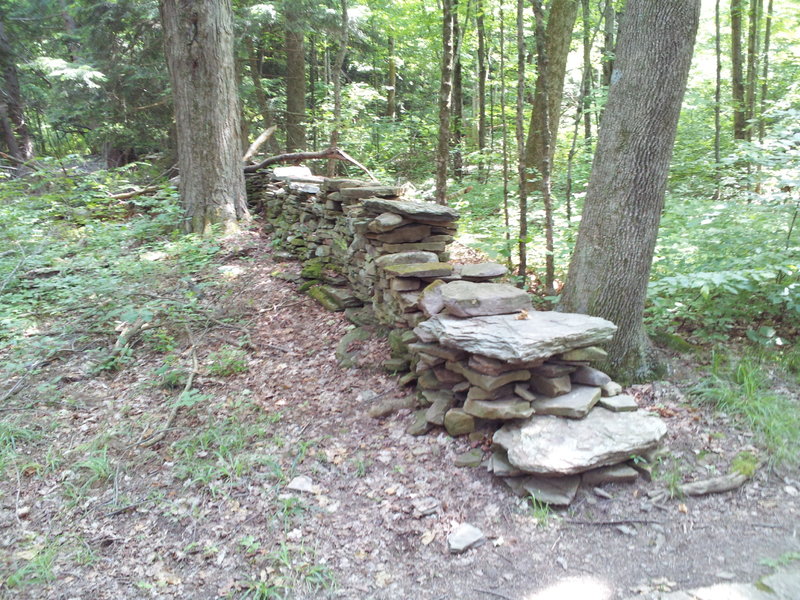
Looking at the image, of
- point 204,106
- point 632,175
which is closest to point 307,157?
point 204,106

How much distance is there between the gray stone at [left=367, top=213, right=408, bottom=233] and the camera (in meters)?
4.80

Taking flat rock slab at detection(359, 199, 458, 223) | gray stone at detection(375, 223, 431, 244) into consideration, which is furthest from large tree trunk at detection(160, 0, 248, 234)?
gray stone at detection(375, 223, 431, 244)

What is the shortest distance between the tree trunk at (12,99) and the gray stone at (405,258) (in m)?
13.7

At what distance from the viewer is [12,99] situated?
13.4 m

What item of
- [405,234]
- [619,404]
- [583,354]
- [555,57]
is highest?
[555,57]

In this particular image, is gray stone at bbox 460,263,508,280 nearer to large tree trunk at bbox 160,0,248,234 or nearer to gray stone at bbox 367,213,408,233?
gray stone at bbox 367,213,408,233

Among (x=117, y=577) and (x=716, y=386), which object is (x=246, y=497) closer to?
(x=117, y=577)

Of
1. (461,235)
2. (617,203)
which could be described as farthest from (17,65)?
(617,203)

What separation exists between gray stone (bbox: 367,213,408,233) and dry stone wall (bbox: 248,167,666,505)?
0.01 metres

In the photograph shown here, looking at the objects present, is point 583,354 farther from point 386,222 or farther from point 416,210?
point 386,222

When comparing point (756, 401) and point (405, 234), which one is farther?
point (405, 234)

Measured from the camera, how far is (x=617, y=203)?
393 centimetres

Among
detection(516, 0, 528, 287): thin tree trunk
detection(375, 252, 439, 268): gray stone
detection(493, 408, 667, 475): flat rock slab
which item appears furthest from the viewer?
detection(516, 0, 528, 287): thin tree trunk

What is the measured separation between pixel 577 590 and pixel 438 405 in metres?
1.68
